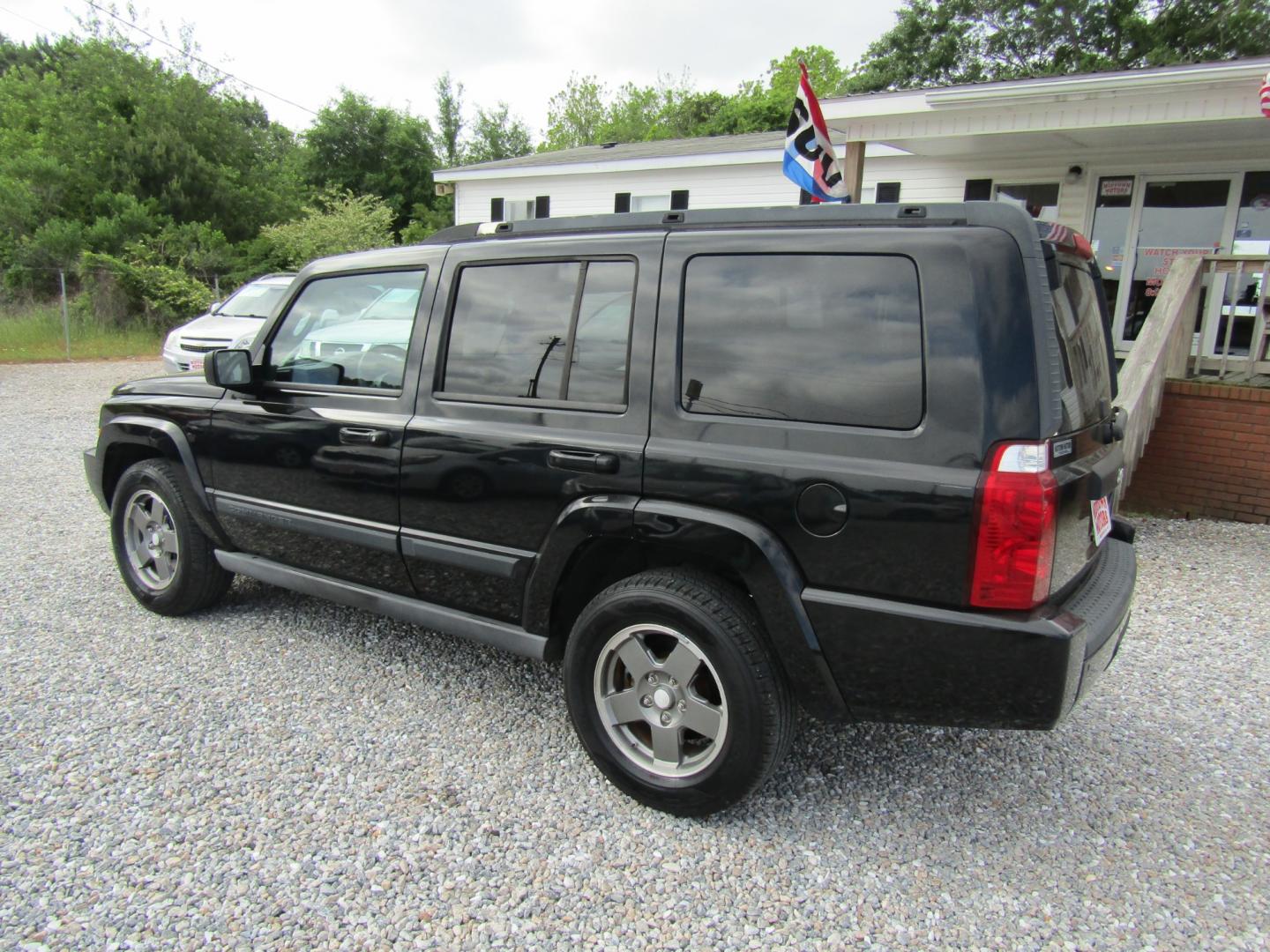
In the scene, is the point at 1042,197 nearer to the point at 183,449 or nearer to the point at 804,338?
the point at 804,338

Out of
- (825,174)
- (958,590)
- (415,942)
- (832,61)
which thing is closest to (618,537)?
(958,590)

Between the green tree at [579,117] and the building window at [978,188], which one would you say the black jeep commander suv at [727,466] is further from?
the green tree at [579,117]

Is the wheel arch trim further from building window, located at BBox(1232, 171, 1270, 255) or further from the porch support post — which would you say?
building window, located at BBox(1232, 171, 1270, 255)

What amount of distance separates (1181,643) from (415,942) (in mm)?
3904

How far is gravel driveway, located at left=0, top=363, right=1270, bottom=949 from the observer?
85.9 inches

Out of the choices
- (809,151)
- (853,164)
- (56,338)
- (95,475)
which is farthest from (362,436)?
(56,338)

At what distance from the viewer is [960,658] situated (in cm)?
215

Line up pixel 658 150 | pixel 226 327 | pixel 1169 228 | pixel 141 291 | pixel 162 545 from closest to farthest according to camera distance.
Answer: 1. pixel 162 545
2. pixel 1169 228
3. pixel 226 327
4. pixel 658 150
5. pixel 141 291

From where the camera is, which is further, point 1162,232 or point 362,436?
point 1162,232

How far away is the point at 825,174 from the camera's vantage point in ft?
24.2

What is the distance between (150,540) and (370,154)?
129 feet

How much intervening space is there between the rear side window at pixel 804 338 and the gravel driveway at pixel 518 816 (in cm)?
134

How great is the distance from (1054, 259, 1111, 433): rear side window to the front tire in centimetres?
110

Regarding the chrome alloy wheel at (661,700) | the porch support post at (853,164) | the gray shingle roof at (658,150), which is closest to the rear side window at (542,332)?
the chrome alloy wheel at (661,700)
